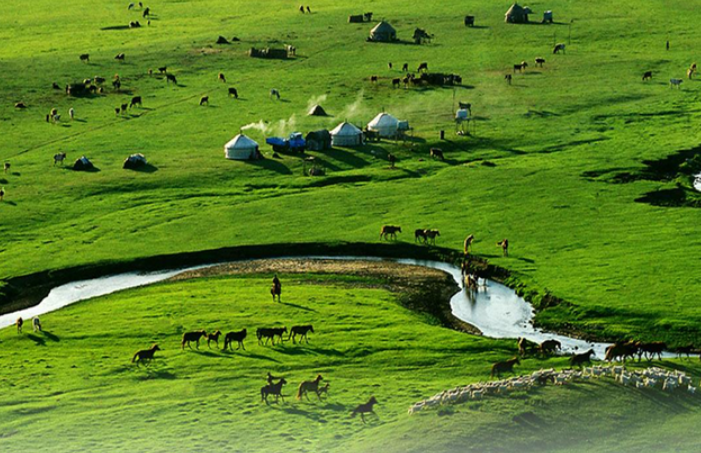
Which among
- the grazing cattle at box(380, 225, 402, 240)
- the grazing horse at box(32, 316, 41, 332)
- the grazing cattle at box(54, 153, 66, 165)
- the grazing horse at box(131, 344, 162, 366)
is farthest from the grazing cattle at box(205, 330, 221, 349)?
the grazing cattle at box(54, 153, 66, 165)

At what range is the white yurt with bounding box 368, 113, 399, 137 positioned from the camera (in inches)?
4365

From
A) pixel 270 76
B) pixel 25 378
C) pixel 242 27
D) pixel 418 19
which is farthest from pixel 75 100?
pixel 25 378

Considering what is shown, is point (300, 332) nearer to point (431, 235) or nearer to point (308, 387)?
point (308, 387)

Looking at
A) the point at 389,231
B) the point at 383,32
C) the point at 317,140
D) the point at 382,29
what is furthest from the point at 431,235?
the point at 383,32

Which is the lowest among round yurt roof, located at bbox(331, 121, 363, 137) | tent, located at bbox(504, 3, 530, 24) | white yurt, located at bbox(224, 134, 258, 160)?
white yurt, located at bbox(224, 134, 258, 160)

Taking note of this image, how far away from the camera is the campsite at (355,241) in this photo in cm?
4794

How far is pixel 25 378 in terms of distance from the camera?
54.9m

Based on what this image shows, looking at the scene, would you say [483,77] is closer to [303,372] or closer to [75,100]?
[75,100]

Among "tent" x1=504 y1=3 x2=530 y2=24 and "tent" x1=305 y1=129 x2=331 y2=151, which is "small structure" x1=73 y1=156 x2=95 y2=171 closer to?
"tent" x1=305 y1=129 x2=331 y2=151

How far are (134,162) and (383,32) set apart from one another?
6657cm

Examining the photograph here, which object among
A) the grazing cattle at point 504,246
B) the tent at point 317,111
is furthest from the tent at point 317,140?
the grazing cattle at point 504,246

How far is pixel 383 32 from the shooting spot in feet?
534

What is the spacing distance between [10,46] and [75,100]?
39.7 metres

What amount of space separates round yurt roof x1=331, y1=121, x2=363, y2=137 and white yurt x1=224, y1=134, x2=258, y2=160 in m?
7.95
